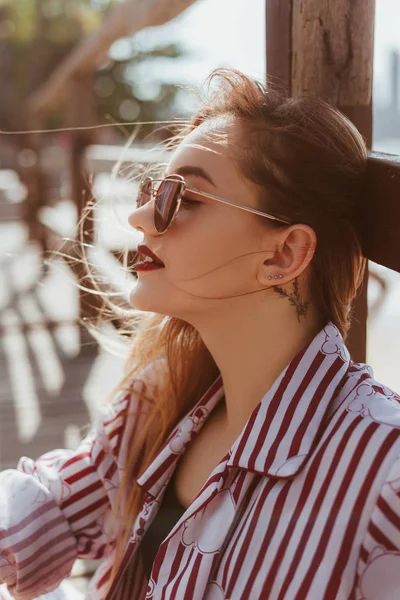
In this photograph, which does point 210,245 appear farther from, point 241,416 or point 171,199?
point 241,416

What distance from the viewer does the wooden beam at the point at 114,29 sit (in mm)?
3180

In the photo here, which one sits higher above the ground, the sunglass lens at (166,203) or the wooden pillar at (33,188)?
the sunglass lens at (166,203)

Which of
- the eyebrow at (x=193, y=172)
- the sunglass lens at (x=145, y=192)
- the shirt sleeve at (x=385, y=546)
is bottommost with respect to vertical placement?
the shirt sleeve at (x=385, y=546)

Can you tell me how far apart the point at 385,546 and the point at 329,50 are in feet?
3.01

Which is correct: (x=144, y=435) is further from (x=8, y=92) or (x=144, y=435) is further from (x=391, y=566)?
(x=8, y=92)

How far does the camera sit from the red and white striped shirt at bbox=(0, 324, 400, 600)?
0.94 m

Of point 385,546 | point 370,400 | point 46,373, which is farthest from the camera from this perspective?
point 46,373

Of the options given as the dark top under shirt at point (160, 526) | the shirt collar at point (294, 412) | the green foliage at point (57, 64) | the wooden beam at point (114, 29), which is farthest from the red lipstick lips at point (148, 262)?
the green foliage at point (57, 64)

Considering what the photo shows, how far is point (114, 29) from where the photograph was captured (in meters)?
4.09

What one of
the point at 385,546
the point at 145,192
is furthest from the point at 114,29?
the point at 385,546

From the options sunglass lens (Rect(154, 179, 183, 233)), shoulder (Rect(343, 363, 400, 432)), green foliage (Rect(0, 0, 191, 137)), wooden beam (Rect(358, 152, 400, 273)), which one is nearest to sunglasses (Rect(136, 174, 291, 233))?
sunglass lens (Rect(154, 179, 183, 233))

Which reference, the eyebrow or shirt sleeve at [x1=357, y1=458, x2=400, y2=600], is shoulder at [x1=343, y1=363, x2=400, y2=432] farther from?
the eyebrow

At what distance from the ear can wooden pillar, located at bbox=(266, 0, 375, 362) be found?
1.31 ft

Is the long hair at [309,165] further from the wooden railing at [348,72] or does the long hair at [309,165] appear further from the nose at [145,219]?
the nose at [145,219]
